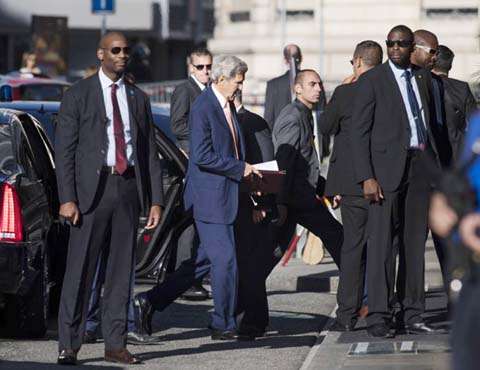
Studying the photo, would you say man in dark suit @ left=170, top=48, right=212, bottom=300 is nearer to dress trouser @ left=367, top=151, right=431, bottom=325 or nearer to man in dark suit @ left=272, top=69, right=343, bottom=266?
man in dark suit @ left=272, top=69, right=343, bottom=266

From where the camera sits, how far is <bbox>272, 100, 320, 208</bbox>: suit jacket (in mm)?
10734

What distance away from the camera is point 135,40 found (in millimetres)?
52562

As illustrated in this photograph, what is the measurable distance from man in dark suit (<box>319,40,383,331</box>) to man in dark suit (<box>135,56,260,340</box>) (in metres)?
0.76

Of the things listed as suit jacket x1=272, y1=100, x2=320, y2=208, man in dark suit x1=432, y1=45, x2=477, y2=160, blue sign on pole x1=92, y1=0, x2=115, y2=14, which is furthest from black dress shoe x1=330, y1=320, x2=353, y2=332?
blue sign on pole x1=92, y1=0, x2=115, y2=14

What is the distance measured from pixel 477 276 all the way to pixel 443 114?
589 centimetres

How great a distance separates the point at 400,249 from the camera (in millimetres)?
10273

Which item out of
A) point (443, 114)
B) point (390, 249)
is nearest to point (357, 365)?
point (390, 249)

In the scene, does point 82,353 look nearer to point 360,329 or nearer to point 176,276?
point 176,276

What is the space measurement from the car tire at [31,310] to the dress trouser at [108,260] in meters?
0.95

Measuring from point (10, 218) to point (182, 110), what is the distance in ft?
10.7

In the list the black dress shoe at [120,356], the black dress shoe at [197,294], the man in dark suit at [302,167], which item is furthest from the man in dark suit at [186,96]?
the black dress shoe at [120,356]

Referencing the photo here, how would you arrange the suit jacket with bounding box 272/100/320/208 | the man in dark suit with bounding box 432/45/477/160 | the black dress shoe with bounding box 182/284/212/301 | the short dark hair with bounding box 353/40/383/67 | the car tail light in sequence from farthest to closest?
the black dress shoe with bounding box 182/284/212/301 < the short dark hair with bounding box 353/40/383/67 < the suit jacket with bounding box 272/100/320/208 < the man in dark suit with bounding box 432/45/477/160 < the car tail light

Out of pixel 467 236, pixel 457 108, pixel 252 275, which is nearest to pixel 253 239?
pixel 252 275

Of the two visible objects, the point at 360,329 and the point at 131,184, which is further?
the point at 360,329
